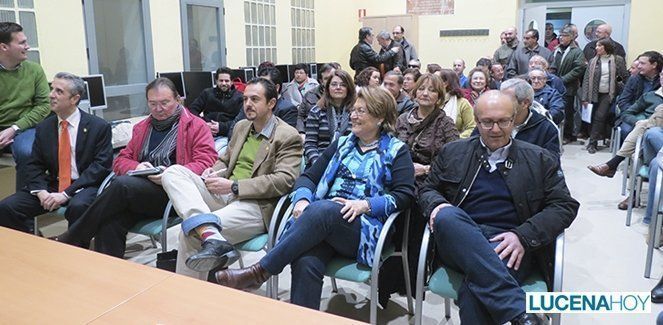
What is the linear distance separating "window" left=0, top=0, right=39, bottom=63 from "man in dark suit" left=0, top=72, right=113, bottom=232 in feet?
5.69

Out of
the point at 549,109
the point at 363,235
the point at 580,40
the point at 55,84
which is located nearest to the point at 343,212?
the point at 363,235

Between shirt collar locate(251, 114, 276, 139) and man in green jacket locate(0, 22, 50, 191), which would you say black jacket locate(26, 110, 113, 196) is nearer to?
man in green jacket locate(0, 22, 50, 191)

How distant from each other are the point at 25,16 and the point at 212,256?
11.2 ft

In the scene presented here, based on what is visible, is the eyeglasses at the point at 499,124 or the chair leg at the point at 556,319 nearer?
the chair leg at the point at 556,319

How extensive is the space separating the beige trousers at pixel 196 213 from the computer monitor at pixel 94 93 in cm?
230

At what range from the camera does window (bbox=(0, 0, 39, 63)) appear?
430 centimetres

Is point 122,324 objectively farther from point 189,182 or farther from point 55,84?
point 55,84

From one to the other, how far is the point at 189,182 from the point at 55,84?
3.55 feet

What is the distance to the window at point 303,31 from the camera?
336 inches

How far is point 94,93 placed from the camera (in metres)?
4.62

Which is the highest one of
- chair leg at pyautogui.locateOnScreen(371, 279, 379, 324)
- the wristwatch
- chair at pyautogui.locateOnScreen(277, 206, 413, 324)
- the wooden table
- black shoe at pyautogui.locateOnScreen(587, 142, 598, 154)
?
the wristwatch

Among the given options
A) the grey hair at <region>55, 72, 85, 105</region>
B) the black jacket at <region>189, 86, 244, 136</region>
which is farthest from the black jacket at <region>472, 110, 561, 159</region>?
the black jacket at <region>189, 86, 244, 136</region>

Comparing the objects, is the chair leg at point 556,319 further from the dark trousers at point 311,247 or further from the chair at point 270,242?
Result: the chair at point 270,242

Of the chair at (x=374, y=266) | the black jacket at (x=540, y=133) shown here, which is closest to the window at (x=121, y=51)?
the chair at (x=374, y=266)
